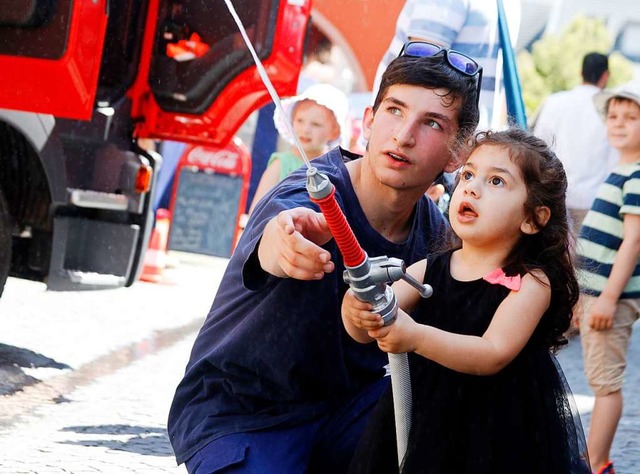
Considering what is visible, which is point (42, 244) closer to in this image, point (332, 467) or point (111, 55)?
point (111, 55)

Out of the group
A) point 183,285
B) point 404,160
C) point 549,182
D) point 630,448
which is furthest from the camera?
point 183,285

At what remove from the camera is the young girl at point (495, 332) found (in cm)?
265

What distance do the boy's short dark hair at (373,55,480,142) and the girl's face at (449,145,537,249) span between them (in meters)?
0.27

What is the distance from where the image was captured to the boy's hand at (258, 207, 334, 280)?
2.46 metres

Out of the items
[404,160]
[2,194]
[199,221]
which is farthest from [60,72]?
[199,221]

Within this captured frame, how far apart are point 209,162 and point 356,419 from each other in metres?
10.3

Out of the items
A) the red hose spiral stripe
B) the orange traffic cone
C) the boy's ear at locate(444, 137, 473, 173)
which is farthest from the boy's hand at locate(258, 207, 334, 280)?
the orange traffic cone

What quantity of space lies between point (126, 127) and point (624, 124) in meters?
2.87

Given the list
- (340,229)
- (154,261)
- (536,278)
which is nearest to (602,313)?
(536,278)

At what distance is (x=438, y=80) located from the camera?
3.12m

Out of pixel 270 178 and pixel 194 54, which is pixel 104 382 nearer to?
pixel 270 178

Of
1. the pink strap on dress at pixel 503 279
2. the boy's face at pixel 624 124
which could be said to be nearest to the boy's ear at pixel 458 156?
the pink strap on dress at pixel 503 279

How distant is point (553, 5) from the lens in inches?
2406

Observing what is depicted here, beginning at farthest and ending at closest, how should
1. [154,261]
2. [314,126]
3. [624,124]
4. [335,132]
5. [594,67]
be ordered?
[154,261]
[594,67]
[335,132]
[314,126]
[624,124]
